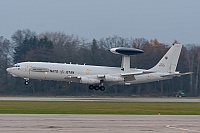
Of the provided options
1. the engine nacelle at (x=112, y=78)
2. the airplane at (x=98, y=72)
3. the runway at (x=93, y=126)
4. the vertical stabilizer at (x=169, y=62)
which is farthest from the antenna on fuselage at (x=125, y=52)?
the runway at (x=93, y=126)

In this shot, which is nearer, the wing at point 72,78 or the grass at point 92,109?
the grass at point 92,109

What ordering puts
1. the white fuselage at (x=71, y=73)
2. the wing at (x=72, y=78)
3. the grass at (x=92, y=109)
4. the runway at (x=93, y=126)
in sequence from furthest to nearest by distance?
the wing at (x=72, y=78) → the white fuselage at (x=71, y=73) → the grass at (x=92, y=109) → the runway at (x=93, y=126)

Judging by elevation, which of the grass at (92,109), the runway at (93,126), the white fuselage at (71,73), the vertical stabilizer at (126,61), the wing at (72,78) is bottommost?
the runway at (93,126)

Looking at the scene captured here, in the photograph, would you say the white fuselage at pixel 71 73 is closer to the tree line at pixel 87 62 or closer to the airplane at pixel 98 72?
the airplane at pixel 98 72

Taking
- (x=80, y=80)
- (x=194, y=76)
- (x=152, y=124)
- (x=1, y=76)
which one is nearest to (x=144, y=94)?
(x=194, y=76)

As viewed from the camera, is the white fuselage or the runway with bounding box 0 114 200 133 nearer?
the runway with bounding box 0 114 200 133

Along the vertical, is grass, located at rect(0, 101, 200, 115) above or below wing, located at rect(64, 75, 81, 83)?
below

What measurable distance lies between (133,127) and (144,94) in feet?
223

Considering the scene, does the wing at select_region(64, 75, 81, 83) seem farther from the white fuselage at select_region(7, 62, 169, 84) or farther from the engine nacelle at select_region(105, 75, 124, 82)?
the engine nacelle at select_region(105, 75, 124, 82)

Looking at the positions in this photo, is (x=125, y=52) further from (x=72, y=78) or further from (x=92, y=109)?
(x=92, y=109)

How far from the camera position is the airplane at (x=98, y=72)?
7556cm

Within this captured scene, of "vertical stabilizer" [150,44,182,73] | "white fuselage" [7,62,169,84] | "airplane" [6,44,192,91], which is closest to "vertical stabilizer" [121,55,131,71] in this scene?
"airplane" [6,44,192,91]

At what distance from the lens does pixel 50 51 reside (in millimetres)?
110000

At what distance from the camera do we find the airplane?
75.6 m
